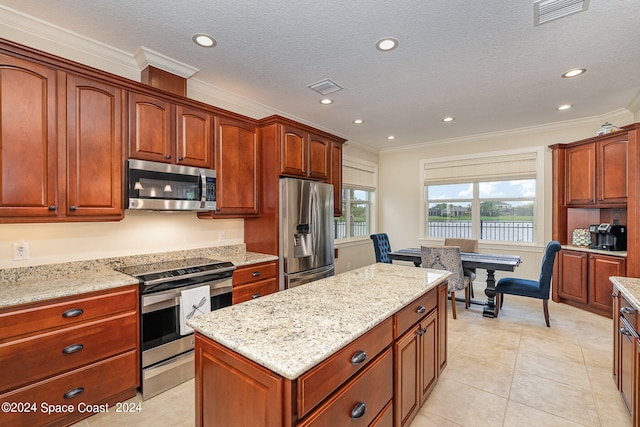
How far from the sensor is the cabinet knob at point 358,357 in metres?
1.21

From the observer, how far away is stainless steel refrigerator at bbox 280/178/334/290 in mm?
3186

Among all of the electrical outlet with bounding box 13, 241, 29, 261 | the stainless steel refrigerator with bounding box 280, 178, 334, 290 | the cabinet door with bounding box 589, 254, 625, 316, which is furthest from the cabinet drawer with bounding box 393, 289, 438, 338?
the cabinet door with bounding box 589, 254, 625, 316

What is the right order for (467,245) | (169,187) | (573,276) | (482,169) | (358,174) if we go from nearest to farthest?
(169,187)
(573,276)
(467,245)
(482,169)
(358,174)

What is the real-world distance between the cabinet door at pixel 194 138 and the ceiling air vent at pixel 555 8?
2786 mm

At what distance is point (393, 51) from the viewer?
2531 millimetres

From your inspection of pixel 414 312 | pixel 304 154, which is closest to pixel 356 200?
pixel 304 154

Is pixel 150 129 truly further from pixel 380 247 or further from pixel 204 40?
pixel 380 247

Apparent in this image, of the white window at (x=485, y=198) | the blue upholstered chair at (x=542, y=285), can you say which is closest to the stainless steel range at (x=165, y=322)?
the blue upholstered chair at (x=542, y=285)

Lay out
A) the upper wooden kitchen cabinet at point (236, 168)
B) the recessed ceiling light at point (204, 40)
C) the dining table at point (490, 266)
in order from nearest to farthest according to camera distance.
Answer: the recessed ceiling light at point (204, 40) → the upper wooden kitchen cabinet at point (236, 168) → the dining table at point (490, 266)

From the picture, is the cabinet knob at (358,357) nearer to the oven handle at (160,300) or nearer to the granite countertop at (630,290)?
the granite countertop at (630,290)

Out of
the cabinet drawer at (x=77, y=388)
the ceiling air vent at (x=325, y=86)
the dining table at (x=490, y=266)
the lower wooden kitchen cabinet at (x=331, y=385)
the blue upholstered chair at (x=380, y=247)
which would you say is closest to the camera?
the lower wooden kitchen cabinet at (x=331, y=385)

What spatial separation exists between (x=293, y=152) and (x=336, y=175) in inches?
37.4

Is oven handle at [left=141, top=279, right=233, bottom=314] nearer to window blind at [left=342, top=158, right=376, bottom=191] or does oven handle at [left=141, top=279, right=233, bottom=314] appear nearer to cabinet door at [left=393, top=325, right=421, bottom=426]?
cabinet door at [left=393, top=325, right=421, bottom=426]

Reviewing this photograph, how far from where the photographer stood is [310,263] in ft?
11.2
